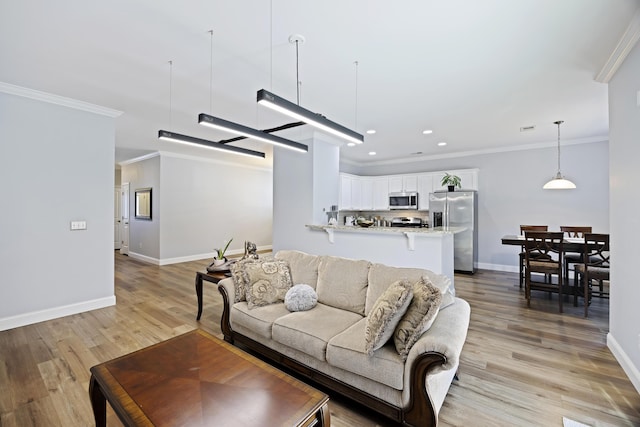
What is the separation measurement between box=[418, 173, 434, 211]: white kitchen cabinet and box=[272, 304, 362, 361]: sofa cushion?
5136 millimetres

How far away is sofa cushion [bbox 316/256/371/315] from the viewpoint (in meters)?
2.56

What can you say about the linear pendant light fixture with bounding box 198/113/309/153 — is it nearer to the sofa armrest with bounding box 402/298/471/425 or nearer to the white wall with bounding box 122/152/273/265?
the sofa armrest with bounding box 402/298/471/425

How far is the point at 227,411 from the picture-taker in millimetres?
1309

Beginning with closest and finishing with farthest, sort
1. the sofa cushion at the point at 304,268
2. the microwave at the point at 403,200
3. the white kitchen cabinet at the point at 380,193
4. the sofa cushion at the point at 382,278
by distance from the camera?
the sofa cushion at the point at 382,278 → the sofa cushion at the point at 304,268 → the microwave at the point at 403,200 → the white kitchen cabinet at the point at 380,193

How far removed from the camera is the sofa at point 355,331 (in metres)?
1.67

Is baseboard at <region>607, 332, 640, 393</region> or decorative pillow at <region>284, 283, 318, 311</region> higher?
decorative pillow at <region>284, 283, 318, 311</region>

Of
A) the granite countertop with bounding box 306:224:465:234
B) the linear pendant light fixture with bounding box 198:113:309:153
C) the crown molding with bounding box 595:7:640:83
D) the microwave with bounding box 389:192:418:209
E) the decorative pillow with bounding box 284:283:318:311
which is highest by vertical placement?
the crown molding with bounding box 595:7:640:83

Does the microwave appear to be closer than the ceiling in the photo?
No

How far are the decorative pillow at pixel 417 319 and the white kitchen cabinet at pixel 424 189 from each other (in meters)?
5.53

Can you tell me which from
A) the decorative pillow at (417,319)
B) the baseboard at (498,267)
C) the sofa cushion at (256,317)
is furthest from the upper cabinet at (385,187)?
the decorative pillow at (417,319)

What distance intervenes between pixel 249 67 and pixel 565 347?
418 cm

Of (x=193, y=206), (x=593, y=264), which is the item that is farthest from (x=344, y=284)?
(x=193, y=206)

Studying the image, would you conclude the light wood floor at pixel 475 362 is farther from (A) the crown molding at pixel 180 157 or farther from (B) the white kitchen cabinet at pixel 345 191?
Result: (A) the crown molding at pixel 180 157

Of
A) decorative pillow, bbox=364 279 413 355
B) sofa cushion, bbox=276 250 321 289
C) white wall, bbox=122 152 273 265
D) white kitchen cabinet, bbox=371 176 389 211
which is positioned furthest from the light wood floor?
white kitchen cabinet, bbox=371 176 389 211
